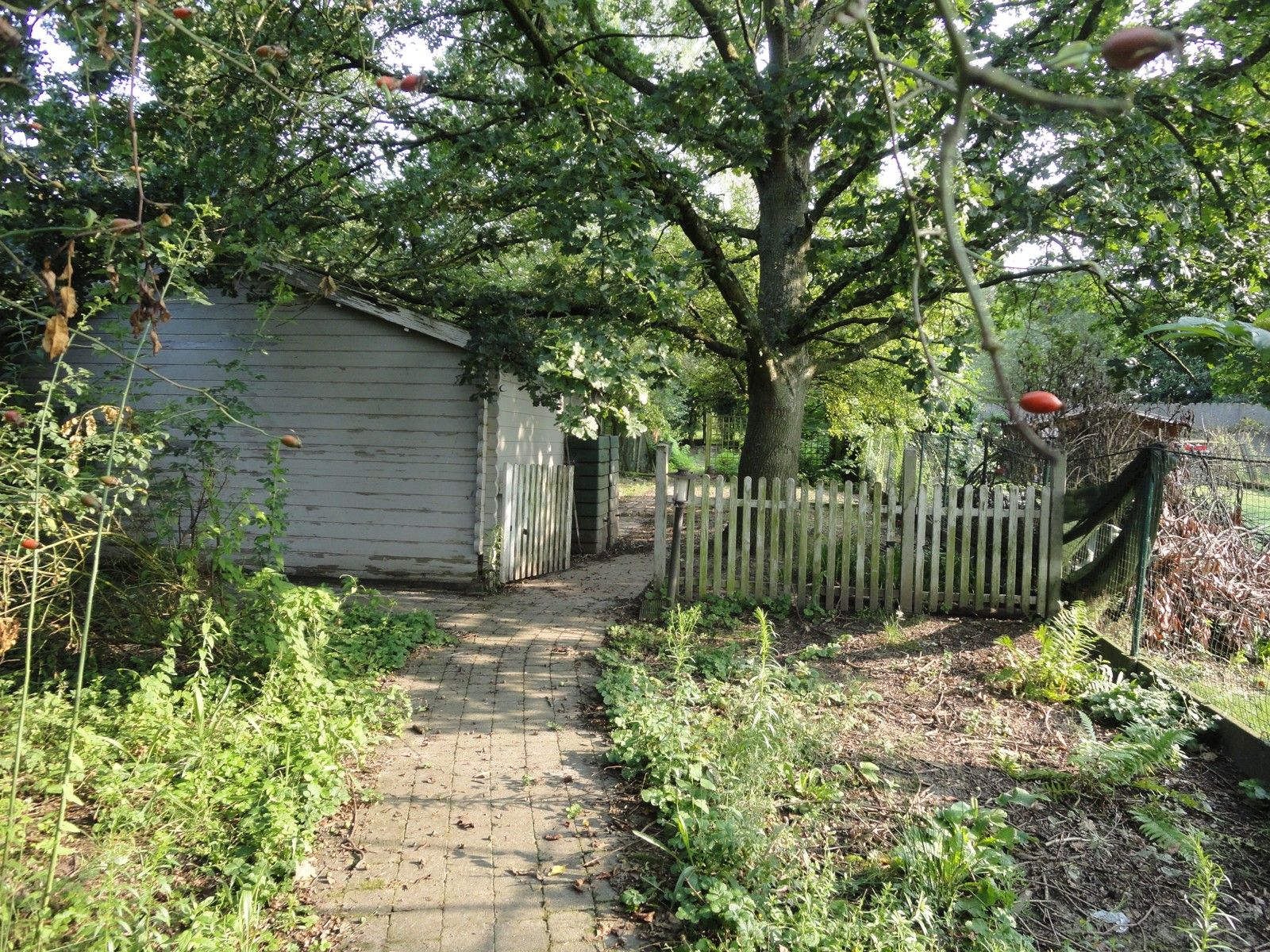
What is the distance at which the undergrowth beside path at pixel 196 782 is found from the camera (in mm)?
2994

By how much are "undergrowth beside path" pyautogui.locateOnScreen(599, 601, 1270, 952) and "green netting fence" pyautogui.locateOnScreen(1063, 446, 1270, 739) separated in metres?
0.92

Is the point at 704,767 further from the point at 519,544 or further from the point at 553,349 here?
the point at 519,544

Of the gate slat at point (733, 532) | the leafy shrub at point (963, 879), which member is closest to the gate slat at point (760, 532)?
the gate slat at point (733, 532)

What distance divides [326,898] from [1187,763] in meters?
4.85

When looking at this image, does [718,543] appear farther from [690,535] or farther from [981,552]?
[981,552]

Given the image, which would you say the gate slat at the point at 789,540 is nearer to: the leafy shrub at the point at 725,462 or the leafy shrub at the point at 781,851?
the leafy shrub at the point at 781,851

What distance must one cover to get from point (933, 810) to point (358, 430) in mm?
8343

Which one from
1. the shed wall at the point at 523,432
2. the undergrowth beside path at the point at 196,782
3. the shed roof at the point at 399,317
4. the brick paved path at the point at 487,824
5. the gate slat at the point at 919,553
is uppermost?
the shed roof at the point at 399,317

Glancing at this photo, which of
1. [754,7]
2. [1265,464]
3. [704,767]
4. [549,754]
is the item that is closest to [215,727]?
[549,754]

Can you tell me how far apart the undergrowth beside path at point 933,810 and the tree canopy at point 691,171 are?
2917mm

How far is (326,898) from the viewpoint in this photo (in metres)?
3.49

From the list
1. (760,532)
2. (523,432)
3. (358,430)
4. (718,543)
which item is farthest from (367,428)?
(760,532)

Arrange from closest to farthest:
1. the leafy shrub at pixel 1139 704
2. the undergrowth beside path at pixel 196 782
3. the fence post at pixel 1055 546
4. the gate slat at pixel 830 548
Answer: the undergrowth beside path at pixel 196 782 < the leafy shrub at pixel 1139 704 < the fence post at pixel 1055 546 < the gate slat at pixel 830 548

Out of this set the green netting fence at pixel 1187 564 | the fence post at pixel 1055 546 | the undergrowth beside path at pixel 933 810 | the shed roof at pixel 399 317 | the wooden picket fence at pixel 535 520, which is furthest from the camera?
the wooden picket fence at pixel 535 520
